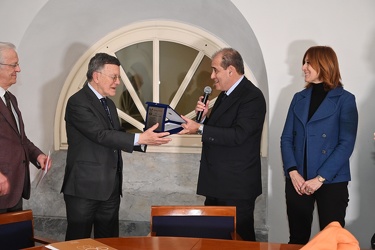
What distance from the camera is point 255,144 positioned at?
340 cm

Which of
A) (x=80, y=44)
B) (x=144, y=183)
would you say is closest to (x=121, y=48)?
(x=80, y=44)

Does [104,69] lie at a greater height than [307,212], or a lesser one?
greater

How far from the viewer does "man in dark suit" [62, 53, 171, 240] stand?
331 cm

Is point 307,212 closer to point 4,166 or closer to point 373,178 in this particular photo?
point 373,178

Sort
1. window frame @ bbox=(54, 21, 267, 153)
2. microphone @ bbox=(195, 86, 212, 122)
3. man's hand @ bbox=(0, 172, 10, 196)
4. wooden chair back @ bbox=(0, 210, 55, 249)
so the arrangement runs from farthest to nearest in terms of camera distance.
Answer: window frame @ bbox=(54, 21, 267, 153) < microphone @ bbox=(195, 86, 212, 122) < man's hand @ bbox=(0, 172, 10, 196) < wooden chair back @ bbox=(0, 210, 55, 249)

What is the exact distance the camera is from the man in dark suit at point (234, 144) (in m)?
3.31

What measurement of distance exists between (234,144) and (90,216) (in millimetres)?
1058

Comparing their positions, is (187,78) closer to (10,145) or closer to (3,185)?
(10,145)

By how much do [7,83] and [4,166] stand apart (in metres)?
0.54

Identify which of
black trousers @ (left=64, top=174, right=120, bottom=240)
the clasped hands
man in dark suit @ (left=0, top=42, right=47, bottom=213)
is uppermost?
man in dark suit @ (left=0, top=42, right=47, bottom=213)

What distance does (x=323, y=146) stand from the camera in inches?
130

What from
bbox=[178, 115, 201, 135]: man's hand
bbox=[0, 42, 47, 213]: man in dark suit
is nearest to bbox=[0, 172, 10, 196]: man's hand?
bbox=[0, 42, 47, 213]: man in dark suit

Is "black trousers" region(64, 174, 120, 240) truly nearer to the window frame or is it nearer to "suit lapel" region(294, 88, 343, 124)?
"suit lapel" region(294, 88, 343, 124)

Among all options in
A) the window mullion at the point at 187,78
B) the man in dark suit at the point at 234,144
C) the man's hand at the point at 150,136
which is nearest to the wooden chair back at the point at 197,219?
the man in dark suit at the point at 234,144
